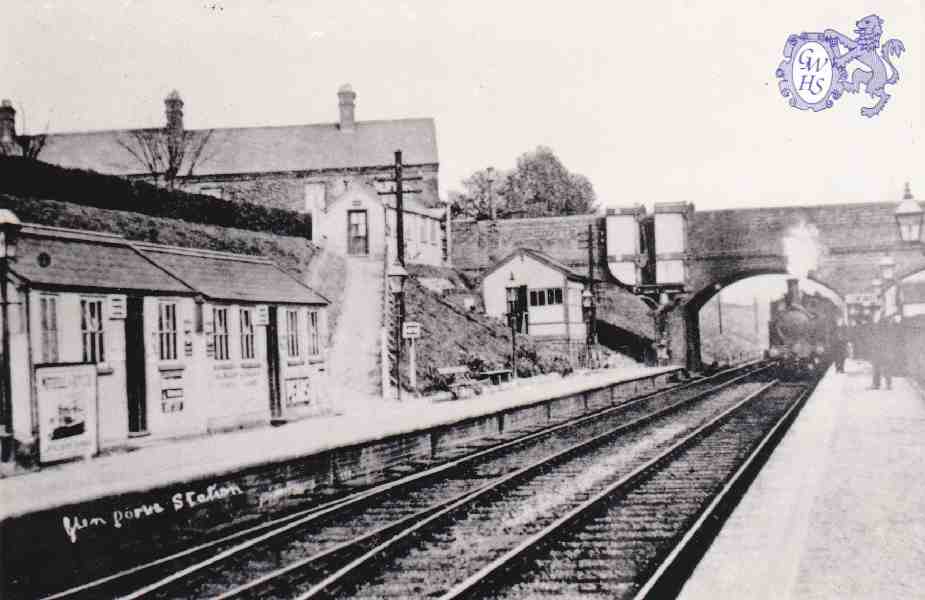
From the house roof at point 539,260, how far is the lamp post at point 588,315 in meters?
0.82

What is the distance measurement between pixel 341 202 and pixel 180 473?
71.1ft

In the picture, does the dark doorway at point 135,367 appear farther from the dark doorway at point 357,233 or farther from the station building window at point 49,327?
the dark doorway at point 357,233

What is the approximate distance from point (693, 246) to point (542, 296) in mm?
6921

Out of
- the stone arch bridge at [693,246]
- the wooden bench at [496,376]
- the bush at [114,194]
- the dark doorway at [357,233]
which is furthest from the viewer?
the stone arch bridge at [693,246]

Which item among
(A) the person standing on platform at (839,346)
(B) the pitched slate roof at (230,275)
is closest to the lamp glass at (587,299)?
(A) the person standing on platform at (839,346)

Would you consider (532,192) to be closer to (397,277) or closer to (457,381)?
(457,381)

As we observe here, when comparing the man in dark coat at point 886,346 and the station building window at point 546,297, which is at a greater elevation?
the station building window at point 546,297

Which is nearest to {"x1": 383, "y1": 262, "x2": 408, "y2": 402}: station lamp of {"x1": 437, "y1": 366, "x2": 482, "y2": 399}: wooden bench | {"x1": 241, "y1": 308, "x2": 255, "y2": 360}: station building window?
{"x1": 437, "y1": 366, "x2": 482, "y2": 399}: wooden bench

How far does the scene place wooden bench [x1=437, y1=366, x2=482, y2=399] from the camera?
22.1m

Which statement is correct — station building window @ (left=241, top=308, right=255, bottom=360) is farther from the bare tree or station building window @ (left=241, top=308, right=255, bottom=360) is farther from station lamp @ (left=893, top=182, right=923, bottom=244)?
station lamp @ (left=893, top=182, right=923, bottom=244)

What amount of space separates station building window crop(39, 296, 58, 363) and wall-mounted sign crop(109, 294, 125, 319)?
1098mm

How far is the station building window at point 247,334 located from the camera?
49.2ft

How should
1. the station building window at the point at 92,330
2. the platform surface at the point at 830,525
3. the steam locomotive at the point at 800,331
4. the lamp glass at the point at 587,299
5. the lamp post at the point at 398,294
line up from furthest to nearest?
the lamp glass at the point at 587,299 < the steam locomotive at the point at 800,331 < the lamp post at the point at 398,294 < the station building window at the point at 92,330 < the platform surface at the point at 830,525

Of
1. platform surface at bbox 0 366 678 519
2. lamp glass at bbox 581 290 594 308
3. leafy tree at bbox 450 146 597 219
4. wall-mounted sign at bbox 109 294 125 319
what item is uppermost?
leafy tree at bbox 450 146 597 219
